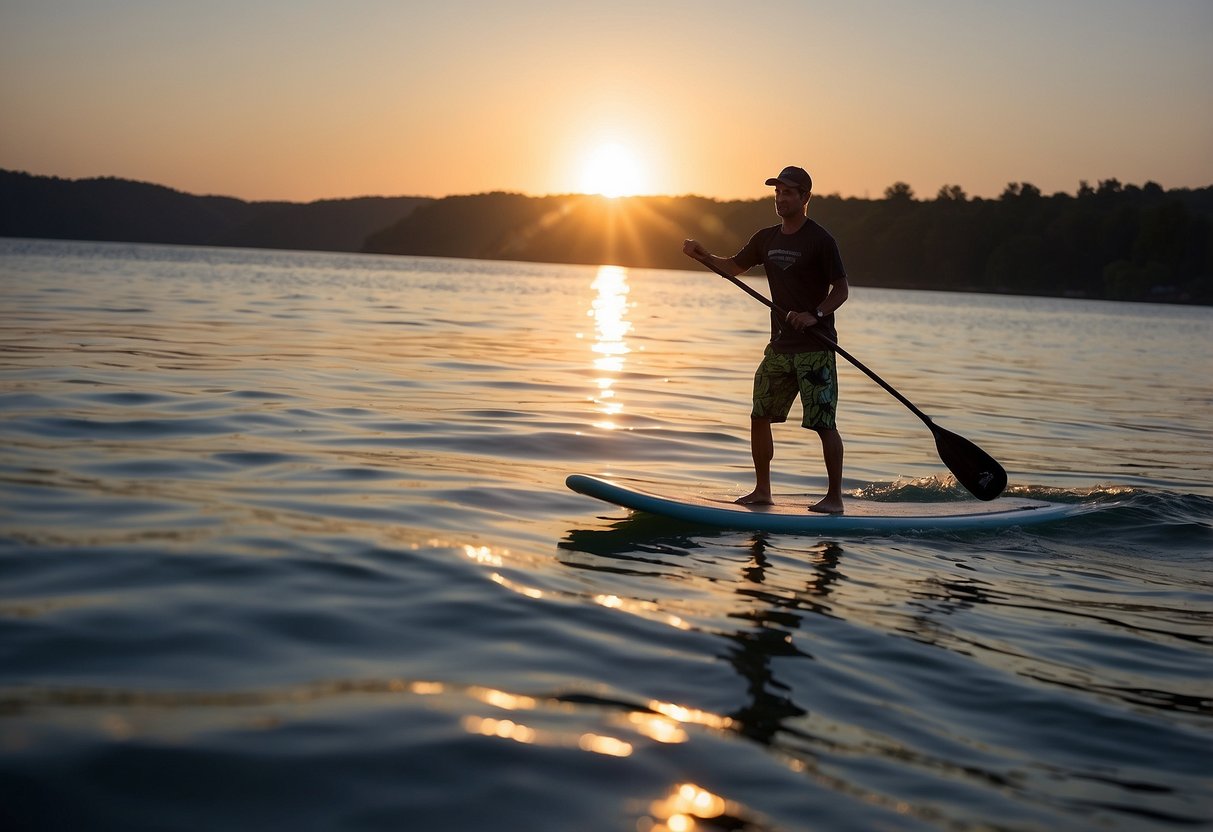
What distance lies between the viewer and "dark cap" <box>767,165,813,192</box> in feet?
23.6

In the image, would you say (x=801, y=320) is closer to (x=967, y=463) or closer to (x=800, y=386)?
(x=800, y=386)

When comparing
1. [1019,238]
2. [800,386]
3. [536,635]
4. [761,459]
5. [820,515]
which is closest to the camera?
[536,635]

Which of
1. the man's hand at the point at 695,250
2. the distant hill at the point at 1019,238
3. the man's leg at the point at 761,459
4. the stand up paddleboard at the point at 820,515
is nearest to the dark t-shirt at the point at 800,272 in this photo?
the man's hand at the point at 695,250

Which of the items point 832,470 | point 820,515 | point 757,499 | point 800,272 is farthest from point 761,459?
A: point 800,272

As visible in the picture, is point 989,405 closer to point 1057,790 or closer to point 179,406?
point 179,406

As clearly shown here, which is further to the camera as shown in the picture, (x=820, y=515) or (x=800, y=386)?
(x=800, y=386)

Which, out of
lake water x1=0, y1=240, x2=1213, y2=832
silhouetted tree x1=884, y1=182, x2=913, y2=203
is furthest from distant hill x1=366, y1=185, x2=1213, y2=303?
lake water x1=0, y1=240, x2=1213, y2=832

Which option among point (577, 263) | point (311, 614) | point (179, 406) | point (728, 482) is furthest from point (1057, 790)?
point (577, 263)

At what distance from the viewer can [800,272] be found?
7.37m

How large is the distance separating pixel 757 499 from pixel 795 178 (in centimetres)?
208

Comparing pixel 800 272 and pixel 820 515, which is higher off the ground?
pixel 800 272

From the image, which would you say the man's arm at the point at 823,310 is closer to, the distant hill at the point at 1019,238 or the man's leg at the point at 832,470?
the man's leg at the point at 832,470

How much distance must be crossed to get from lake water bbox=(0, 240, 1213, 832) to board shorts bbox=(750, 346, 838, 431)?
0.89 meters

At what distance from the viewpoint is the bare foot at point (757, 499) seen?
7418 mm
